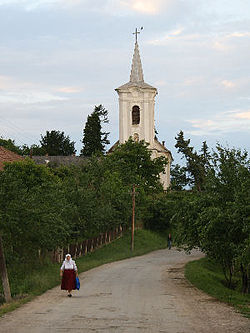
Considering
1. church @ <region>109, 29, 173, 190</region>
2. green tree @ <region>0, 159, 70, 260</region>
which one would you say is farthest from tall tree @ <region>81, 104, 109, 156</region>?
green tree @ <region>0, 159, 70, 260</region>

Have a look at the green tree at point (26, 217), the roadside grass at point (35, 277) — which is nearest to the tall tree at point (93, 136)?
the roadside grass at point (35, 277)

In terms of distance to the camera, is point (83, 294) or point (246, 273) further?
point (246, 273)

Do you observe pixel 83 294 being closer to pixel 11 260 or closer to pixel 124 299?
pixel 124 299

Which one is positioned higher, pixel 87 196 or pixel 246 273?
pixel 87 196

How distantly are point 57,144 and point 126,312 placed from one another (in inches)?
3933

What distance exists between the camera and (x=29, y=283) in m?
22.5

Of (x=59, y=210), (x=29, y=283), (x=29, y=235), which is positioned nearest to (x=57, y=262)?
(x=59, y=210)

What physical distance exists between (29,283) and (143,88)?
65641mm

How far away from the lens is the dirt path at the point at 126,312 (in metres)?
12.8

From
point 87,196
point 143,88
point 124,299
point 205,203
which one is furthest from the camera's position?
point 143,88

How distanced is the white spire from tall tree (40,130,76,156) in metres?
27.8

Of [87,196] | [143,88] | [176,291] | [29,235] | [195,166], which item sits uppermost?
[143,88]

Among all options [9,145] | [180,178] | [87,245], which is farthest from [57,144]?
[87,245]

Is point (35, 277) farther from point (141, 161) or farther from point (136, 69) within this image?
point (136, 69)
